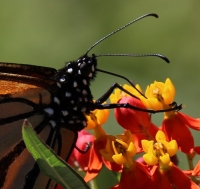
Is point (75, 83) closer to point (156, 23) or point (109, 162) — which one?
point (109, 162)

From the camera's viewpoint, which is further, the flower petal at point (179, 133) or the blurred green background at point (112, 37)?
the blurred green background at point (112, 37)

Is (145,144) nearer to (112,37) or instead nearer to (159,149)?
(159,149)

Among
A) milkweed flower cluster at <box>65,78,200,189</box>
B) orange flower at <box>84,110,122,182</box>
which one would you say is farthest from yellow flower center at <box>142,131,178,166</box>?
A: orange flower at <box>84,110,122,182</box>

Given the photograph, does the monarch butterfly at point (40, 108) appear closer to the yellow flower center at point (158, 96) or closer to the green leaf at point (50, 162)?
the yellow flower center at point (158, 96)

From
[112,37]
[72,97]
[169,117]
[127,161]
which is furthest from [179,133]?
[112,37]

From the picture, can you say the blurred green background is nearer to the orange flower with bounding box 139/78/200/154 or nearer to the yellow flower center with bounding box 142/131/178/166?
the orange flower with bounding box 139/78/200/154

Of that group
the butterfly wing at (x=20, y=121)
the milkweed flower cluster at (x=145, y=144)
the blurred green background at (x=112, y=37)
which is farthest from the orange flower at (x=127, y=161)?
the blurred green background at (x=112, y=37)
